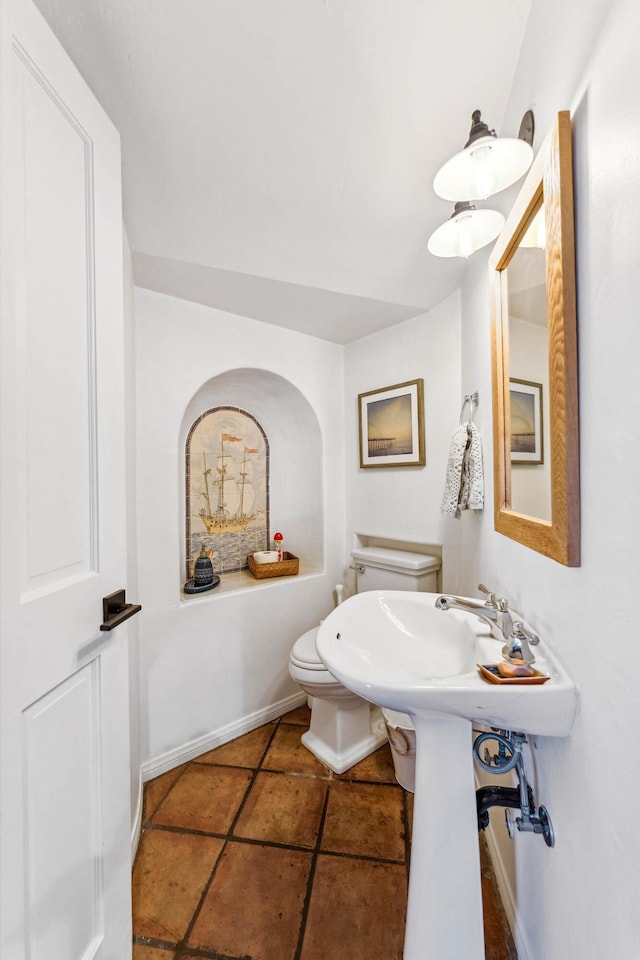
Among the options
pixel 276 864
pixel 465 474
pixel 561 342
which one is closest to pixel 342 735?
pixel 276 864

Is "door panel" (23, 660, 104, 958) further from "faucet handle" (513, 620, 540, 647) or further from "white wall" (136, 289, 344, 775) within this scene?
"faucet handle" (513, 620, 540, 647)

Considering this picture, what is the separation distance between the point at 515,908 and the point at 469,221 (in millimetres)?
1889

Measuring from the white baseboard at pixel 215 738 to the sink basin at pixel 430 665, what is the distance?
3.72ft

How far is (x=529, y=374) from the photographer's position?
33.8 inches

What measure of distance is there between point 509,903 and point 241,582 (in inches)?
60.4

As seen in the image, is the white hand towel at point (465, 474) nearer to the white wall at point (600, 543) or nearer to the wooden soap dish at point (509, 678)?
the white wall at point (600, 543)

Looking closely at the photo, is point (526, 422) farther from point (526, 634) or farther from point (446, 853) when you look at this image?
point (446, 853)

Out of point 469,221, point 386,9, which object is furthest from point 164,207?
point 469,221

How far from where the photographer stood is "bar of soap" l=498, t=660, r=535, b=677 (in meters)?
0.69

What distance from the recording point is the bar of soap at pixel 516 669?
0.69 metres

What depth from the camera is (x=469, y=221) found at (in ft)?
3.41

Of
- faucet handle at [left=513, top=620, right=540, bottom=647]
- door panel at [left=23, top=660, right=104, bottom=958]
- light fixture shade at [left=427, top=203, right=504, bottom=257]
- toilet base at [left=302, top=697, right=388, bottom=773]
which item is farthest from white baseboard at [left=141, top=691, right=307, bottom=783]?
light fixture shade at [left=427, top=203, right=504, bottom=257]

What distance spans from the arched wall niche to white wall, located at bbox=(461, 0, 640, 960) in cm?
153

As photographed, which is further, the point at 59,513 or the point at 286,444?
the point at 286,444
